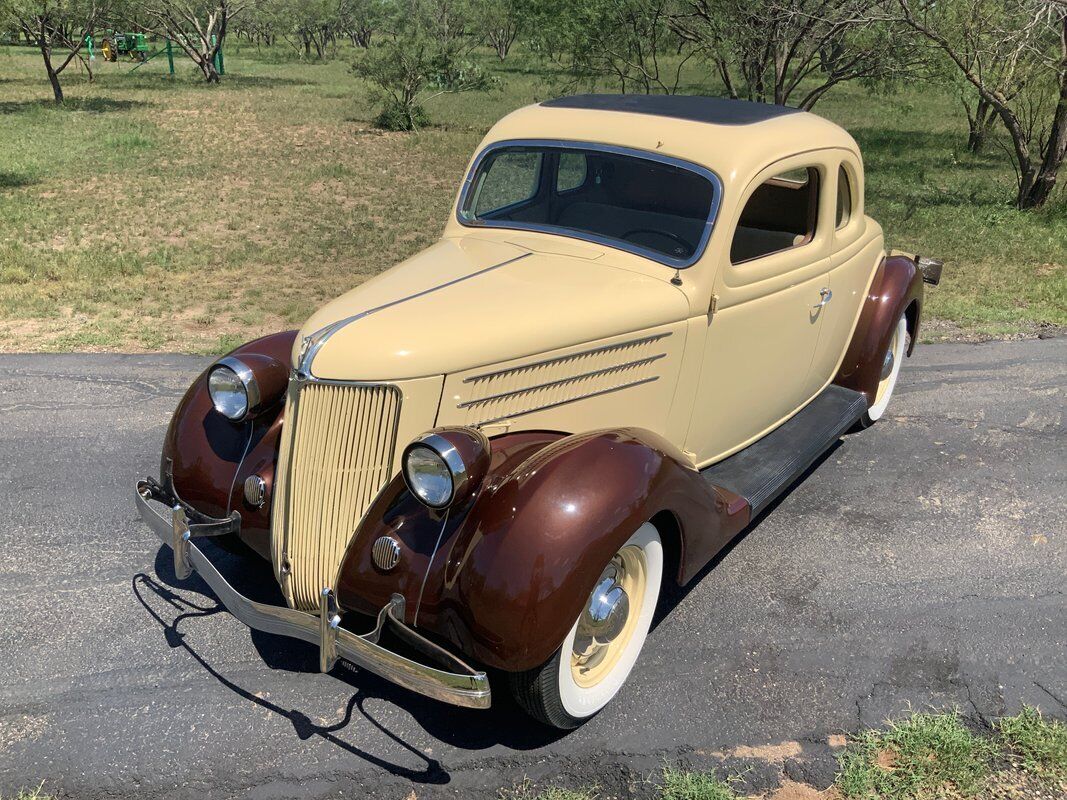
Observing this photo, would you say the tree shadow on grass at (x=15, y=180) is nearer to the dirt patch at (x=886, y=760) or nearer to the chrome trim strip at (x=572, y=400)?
the chrome trim strip at (x=572, y=400)

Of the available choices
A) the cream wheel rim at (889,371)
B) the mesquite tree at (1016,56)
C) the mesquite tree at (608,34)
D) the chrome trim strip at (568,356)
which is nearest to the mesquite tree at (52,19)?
the mesquite tree at (608,34)

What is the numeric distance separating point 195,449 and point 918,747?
277 cm

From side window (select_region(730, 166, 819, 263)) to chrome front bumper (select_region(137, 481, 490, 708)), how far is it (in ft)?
8.02

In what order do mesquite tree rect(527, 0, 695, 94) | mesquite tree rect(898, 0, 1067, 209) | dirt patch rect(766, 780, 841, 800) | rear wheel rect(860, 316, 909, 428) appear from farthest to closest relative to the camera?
mesquite tree rect(527, 0, 695, 94) → mesquite tree rect(898, 0, 1067, 209) → rear wheel rect(860, 316, 909, 428) → dirt patch rect(766, 780, 841, 800)

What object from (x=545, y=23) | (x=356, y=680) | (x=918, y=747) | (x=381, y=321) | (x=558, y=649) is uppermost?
(x=545, y=23)

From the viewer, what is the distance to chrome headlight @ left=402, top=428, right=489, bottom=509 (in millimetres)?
2506

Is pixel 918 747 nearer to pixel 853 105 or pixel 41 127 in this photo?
pixel 41 127

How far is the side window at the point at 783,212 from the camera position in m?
4.12

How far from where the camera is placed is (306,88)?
87.1 ft

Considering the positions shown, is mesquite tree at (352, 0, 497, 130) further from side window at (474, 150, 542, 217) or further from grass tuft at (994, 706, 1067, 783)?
grass tuft at (994, 706, 1067, 783)

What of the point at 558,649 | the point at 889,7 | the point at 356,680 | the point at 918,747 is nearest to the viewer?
the point at 558,649

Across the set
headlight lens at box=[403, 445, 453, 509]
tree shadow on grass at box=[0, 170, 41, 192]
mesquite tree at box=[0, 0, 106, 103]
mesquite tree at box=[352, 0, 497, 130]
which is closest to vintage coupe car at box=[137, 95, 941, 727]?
headlight lens at box=[403, 445, 453, 509]

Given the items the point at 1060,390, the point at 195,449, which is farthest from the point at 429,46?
the point at 195,449

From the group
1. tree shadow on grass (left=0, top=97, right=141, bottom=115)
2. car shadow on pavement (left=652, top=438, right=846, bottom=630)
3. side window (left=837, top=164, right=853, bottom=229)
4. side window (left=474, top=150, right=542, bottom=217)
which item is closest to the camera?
car shadow on pavement (left=652, top=438, right=846, bottom=630)
